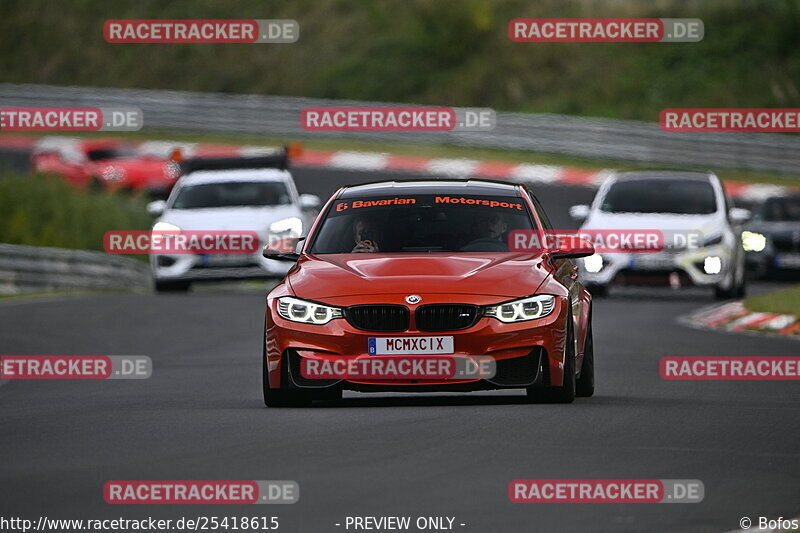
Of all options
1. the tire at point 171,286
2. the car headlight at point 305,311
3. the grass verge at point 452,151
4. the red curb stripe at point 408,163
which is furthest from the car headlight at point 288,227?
the grass verge at point 452,151

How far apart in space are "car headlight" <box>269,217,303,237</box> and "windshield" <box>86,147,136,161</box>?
20.1m

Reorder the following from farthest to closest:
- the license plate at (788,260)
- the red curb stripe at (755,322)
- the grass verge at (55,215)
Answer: the grass verge at (55,215) → the license plate at (788,260) → the red curb stripe at (755,322)

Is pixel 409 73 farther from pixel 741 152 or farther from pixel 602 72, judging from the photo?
pixel 741 152

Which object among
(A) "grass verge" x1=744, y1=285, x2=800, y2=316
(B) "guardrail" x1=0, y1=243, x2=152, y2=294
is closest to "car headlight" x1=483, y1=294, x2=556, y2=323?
(A) "grass verge" x1=744, y1=285, x2=800, y2=316

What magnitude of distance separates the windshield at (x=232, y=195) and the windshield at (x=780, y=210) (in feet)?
26.8

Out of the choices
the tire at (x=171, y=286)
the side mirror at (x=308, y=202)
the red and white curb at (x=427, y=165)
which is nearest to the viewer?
the tire at (x=171, y=286)

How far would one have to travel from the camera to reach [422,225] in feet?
40.2

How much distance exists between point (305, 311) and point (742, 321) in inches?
403

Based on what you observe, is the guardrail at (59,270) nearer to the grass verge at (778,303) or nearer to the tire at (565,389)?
the grass verge at (778,303)

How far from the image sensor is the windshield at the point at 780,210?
29.5 meters

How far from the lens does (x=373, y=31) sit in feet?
209

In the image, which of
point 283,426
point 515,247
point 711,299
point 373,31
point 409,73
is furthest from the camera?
point 373,31

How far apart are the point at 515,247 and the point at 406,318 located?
53.4 inches

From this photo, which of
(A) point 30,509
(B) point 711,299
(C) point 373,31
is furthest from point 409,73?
(A) point 30,509
